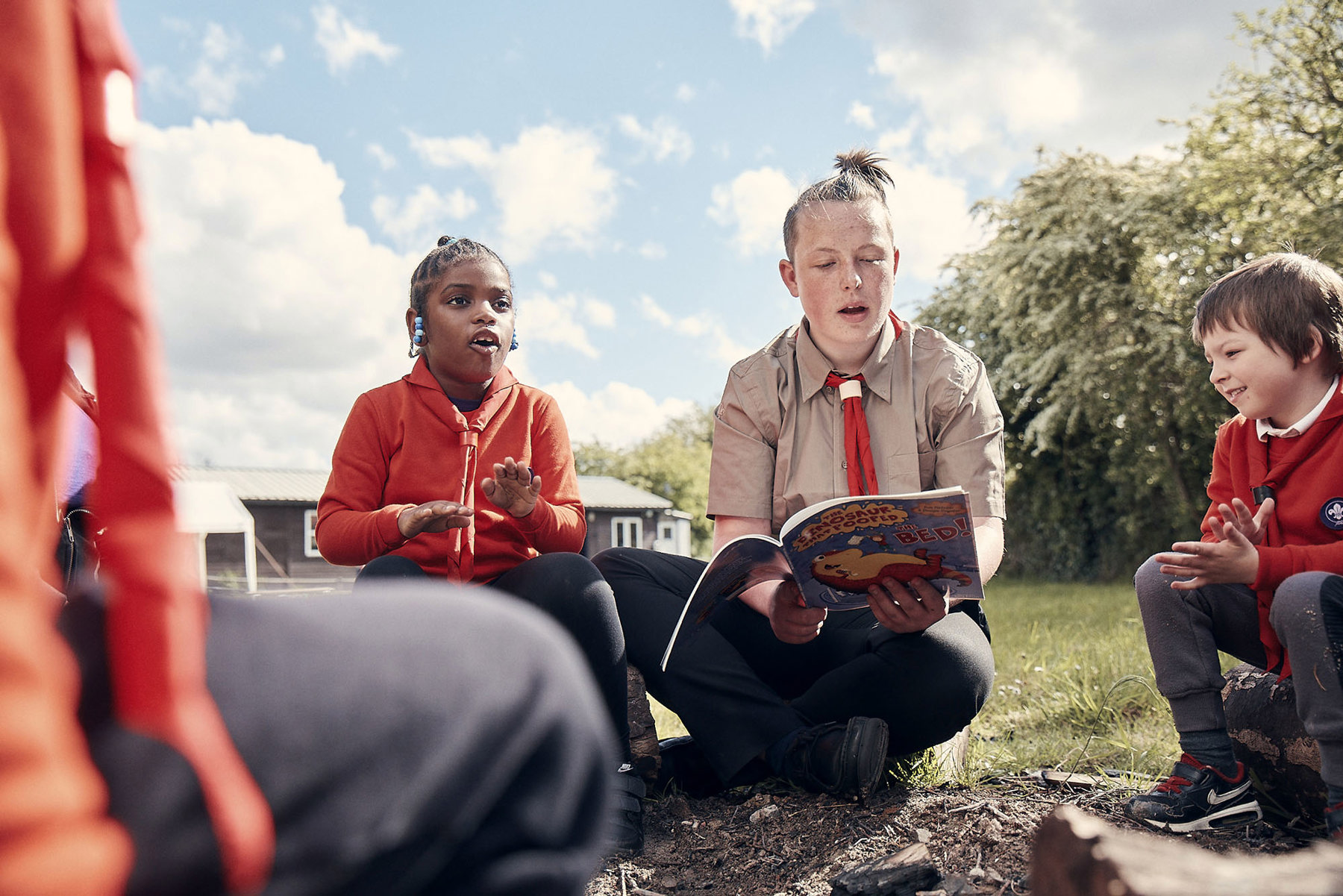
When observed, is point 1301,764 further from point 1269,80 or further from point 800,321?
point 1269,80

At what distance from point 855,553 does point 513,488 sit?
0.87 metres

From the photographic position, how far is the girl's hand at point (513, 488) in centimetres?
221

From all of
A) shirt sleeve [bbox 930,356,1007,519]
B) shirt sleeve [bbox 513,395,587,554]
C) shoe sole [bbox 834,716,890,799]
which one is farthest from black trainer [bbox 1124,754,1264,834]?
shirt sleeve [bbox 513,395,587,554]

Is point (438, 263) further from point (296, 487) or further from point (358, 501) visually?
point (296, 487)

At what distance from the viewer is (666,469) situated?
4691 cm

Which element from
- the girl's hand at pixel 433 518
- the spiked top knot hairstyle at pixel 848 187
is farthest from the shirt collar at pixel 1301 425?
the girl's hand at pixel 433 518

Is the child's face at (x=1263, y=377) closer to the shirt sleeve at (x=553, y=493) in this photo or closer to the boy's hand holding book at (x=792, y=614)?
the boy's hand holding book at (x=792, y=614)

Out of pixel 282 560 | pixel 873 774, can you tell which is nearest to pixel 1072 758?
pixel 873 774

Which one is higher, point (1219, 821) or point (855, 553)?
point (855, 553)

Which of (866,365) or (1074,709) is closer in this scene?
(866,365)

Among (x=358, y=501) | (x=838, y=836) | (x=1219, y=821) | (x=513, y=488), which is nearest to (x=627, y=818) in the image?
(x=838, y=836)

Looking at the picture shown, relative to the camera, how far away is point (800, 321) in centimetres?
284

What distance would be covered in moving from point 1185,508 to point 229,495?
67.1ft

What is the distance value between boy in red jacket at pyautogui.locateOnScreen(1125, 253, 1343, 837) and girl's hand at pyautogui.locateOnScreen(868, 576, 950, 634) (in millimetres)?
525
